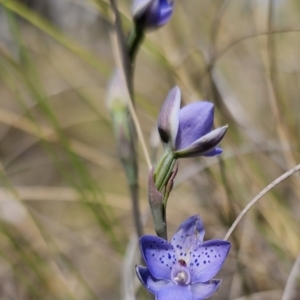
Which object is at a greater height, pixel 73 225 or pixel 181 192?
pixel 73 225

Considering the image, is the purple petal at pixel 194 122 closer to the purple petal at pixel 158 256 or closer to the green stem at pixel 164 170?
the green stem at pixel 164 170

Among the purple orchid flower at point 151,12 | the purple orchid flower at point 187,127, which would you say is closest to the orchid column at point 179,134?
the purple orchid flower at point 187,127

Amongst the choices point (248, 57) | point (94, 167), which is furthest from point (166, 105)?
point (94, 167)

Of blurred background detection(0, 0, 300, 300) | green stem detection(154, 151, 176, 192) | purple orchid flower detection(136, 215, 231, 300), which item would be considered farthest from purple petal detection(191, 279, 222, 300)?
blurred background detection(0, 0, 300, 300)

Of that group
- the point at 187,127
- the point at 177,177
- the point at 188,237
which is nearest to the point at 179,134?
the point at 187,127

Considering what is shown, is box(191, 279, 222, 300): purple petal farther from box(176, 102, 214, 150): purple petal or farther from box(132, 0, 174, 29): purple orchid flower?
box(132, 0, 174, 29): purple orchid flower

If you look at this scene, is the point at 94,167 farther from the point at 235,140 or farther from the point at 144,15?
the point at 144,15
